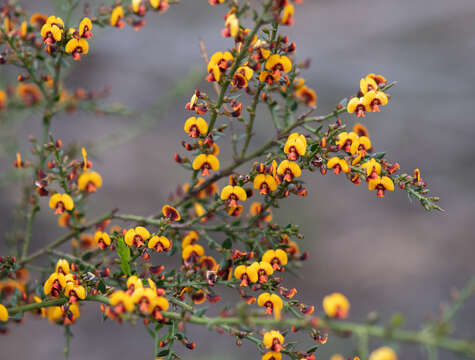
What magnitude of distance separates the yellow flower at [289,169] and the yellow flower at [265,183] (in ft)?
0.27

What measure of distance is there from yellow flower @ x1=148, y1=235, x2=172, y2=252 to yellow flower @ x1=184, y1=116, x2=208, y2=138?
12.6 inches

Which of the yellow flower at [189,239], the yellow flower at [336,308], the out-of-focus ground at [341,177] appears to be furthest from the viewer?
the out-of-focus ground at [341,177]

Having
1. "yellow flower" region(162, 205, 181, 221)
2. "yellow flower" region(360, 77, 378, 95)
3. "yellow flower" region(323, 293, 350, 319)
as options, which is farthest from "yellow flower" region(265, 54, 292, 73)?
"yellow flower" region(323, 293, 350, 319)

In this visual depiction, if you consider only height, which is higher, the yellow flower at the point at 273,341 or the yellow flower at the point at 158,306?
the yellow flower at the point at 158,306

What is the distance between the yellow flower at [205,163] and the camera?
1.58m

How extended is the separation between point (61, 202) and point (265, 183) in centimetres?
66

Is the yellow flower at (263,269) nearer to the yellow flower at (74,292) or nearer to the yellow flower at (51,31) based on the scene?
the yellow flower at (74,292)

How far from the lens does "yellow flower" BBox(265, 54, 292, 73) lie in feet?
4.66

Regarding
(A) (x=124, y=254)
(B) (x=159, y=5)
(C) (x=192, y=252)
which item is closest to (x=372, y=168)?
(C) (x=192, y=252)

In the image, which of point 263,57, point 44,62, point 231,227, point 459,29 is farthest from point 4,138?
point 459,29

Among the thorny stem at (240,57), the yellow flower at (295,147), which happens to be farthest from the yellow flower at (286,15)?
the yellow flower at (295,147)

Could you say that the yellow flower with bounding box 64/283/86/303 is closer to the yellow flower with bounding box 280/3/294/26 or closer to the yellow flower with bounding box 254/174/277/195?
the yellow flower with bounding box 254/174/277/195

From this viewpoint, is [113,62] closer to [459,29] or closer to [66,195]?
[459,29]

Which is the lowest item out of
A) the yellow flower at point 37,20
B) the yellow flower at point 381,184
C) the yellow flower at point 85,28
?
the yellow flower at point 381,184
